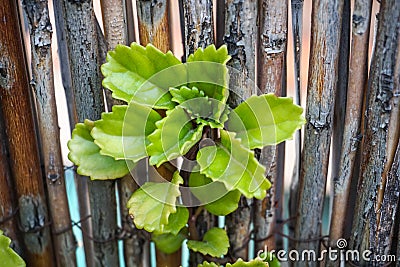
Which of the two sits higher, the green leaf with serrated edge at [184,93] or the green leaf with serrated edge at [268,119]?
the green leaf with serrated edge at [184,93]

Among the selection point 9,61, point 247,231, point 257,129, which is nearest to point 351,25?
point 257,129

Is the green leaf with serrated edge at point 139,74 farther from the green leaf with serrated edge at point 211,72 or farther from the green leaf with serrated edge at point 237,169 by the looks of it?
the green leaf with serrated edge at point 237,169

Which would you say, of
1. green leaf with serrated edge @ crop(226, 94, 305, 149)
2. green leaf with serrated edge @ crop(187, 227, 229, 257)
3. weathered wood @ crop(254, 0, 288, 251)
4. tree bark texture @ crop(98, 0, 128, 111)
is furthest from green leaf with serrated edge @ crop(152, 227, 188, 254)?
tree bark texture @ crop(98, 0, 128, 111)

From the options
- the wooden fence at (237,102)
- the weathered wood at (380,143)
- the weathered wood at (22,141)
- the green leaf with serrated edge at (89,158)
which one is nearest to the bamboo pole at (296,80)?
the wooden fence at (237,102)

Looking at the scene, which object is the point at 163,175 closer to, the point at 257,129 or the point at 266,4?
the point at 257,129

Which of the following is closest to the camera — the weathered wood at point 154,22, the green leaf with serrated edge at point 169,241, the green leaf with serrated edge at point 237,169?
the green leaf with serrated edge at point 237,169

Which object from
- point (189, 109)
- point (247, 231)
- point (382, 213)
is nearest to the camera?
point (189, 109)

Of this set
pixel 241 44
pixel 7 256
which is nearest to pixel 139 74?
pixel 241 44

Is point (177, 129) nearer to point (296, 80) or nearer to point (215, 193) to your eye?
point (215, 193)
